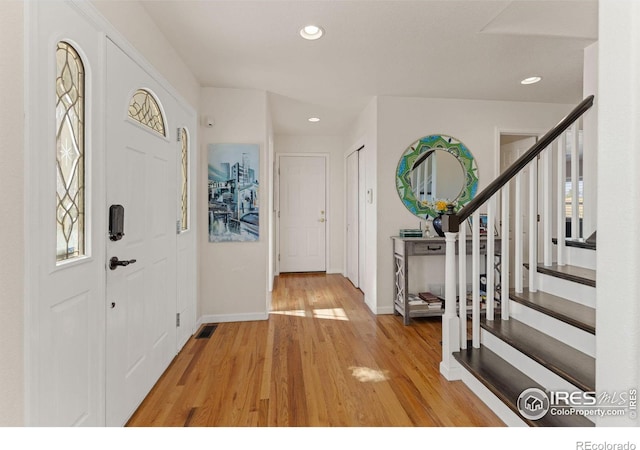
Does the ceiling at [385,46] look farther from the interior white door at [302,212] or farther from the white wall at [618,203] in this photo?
the interior white door at [302,212]

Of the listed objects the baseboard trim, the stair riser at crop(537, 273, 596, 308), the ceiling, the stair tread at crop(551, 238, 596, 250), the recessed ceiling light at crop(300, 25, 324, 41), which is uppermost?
the ceiling

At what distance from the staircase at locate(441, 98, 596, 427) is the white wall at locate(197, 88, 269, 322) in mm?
1904

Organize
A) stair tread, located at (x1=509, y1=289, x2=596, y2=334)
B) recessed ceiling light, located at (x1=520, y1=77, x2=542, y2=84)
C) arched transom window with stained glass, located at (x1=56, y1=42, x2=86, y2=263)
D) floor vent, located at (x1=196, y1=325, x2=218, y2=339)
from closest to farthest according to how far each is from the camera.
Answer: arched transom window with stained glass, located at (x1=56, y1=42, x2=86, y2=263)
stair tread, located at (x1=509, y1=289, x2=596, y2=334)
floor vent, located at (x1=196, y1=325, x2=218, y2=339)
recessed ceiling light, located at (x1=520, y1=77, x2=542, y2=84)

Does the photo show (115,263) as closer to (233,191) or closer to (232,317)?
(233,191)

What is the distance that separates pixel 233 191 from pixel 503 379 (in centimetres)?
270

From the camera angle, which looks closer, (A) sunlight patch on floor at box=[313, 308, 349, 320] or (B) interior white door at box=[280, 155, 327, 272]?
(A) sunlight patch on floor at box=[313, 308, 349, 320]

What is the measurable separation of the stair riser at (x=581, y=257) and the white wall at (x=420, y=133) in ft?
4.79

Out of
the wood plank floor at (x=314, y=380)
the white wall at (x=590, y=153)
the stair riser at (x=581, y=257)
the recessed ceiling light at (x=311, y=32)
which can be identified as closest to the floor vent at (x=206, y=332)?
the wood plank floor at (x=314, y=380)

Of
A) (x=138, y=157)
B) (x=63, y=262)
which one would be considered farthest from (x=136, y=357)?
(x=138, y=157)

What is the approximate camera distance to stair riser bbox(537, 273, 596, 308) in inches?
73.1

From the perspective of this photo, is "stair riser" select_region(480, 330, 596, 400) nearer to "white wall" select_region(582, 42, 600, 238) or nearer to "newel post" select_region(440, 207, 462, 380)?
"newel post" select_region(440, 207, 462, 380)

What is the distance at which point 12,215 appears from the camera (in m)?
1.04

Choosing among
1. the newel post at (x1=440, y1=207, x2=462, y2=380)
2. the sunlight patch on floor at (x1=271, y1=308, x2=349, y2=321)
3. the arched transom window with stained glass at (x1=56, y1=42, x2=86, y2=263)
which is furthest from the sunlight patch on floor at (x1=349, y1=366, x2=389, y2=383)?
the arched transom window with stained glass at (x1=56, y1=42, x2=86, y2=263)

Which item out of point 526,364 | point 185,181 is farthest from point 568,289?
point 185,181
